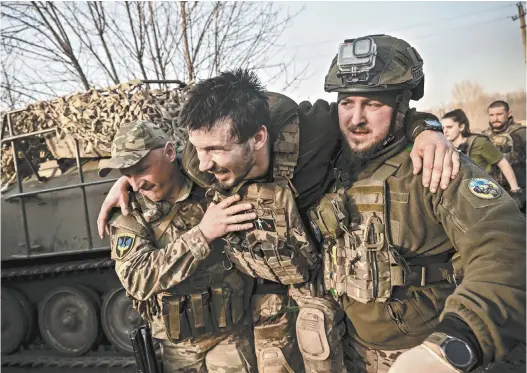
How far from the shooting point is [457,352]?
5.32 feet

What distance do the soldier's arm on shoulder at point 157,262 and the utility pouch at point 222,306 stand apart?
0.35m

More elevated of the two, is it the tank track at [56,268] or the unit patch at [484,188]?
the unit patch at [484,188]

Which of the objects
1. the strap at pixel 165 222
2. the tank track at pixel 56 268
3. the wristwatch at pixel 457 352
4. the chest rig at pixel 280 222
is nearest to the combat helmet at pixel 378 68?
the chest rig at pixel 280 222

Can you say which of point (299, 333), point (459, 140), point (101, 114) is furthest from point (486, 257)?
point (459, 140)

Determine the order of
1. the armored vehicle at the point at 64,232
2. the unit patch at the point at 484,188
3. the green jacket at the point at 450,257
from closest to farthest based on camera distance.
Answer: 1. the green jacket at the point at 450,257
2. the unit patch at the point at 484,188
3. the armored vehicle at the point at 64,232

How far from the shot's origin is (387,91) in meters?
2.34

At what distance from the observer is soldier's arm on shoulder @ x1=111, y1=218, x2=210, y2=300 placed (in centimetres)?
279

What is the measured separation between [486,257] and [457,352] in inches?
15.8

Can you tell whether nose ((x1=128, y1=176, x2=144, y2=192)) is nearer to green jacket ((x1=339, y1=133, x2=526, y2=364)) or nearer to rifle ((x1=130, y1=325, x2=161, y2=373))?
rifle ((x1=130, y1=325, x2=161, y2=373))

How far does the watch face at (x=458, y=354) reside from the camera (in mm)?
1613

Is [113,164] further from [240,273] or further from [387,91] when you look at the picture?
[387,91]

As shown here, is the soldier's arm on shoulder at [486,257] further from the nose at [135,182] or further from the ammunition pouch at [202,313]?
the nose at [135,182]

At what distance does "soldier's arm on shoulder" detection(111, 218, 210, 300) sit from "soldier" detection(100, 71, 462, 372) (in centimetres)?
19

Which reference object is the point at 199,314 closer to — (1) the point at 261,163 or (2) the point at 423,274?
(1) the point at 261,163
